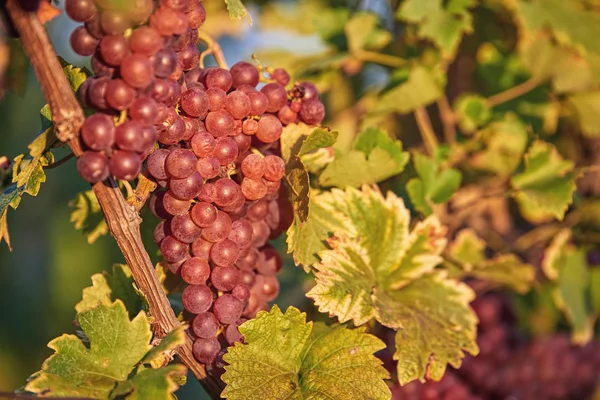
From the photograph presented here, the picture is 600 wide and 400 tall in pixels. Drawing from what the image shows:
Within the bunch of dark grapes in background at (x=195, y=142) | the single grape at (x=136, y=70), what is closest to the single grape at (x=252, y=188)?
the bunch of dark grapes in background at (x=195, y=142)

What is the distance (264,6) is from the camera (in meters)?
1.79

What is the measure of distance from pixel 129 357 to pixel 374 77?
1344 millimetres

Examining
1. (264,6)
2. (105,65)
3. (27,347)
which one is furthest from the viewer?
(27,347)

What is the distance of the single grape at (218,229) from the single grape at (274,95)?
170 millimetres

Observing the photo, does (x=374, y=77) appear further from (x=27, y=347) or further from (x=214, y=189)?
(x=27, y=347)

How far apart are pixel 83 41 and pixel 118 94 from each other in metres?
0.08

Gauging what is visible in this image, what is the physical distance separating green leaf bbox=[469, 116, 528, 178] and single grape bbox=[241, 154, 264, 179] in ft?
2.46

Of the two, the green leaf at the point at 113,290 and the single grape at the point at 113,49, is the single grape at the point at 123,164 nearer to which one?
the single grape at the point at 113,49

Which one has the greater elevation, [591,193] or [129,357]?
[129,357]

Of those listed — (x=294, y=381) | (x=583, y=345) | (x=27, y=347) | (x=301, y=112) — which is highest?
(x=301, y=112)

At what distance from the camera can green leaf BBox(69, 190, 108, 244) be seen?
3.17 ft

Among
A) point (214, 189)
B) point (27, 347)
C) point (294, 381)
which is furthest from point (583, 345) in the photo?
point (27, 347)

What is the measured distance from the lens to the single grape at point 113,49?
2.04 feet

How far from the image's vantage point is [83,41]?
25.2 inches
